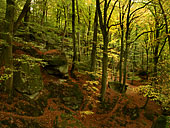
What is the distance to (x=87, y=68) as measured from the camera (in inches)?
579

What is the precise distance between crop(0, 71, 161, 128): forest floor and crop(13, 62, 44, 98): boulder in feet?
1.36

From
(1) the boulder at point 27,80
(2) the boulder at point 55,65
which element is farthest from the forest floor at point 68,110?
(2) the boulder at point 55,65

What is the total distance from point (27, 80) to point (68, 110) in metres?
3.70

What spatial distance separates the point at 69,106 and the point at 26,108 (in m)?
3.31

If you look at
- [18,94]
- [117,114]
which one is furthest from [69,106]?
[117,114]

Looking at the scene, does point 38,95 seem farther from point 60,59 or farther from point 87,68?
point 87,68

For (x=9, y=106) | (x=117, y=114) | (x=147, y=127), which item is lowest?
(x=147, y=127)

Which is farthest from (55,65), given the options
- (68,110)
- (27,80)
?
(68,110)

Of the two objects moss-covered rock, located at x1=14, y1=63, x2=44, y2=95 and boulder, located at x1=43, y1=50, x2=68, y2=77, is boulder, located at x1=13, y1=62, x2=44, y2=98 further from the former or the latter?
boulder, located at x1=43, y1=50, x2=68, y2=77

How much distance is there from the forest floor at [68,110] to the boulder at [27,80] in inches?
16.3

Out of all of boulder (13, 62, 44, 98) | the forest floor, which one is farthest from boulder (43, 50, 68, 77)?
boulder (13, 62, 44, 98)

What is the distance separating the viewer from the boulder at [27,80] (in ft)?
22.6

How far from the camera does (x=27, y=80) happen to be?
7.39 m

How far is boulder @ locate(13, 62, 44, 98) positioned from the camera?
22.6 ft
